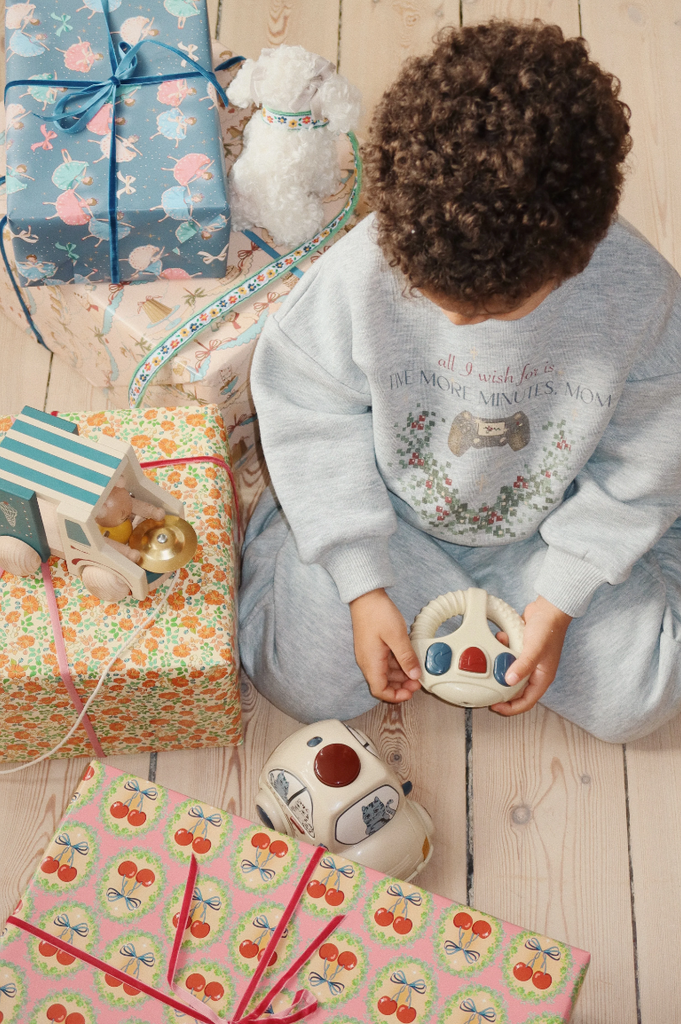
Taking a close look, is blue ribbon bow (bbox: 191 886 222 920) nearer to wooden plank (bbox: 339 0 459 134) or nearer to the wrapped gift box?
the wrapped gift box

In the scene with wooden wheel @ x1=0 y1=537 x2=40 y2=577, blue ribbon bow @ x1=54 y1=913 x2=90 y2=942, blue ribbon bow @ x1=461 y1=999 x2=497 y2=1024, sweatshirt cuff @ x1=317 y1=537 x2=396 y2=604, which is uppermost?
Answer: wooden wheel @ x1=0 y1=537 x2=40 y2=577

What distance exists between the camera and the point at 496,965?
2.23 ft

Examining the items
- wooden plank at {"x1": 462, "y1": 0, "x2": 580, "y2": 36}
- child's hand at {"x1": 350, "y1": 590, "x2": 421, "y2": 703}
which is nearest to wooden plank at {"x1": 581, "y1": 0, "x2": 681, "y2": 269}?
wooden plank at {"x1": 462, "y1": 0, "x2": 580, "y2": 36}

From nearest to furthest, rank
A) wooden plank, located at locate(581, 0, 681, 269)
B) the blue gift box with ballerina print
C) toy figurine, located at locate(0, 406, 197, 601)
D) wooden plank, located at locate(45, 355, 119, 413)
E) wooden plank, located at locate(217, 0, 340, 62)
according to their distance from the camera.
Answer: toy figurine, located at locate(0, 406, 197, 601)
the blue gift box with ballerina print
wooden plank, located at locate(45, 355, 119, 413)
wooden plank, located at locate(581, 0, 681, 269)
wooden plank, located at locate(217, 0, 340, 62)

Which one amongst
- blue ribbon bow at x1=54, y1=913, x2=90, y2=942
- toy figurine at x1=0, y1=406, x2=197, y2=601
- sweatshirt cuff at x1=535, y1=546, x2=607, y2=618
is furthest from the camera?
sweatshirt cuff at x1=535, y1=546, x2=607, y2=618

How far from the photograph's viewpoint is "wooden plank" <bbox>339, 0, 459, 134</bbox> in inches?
60.0

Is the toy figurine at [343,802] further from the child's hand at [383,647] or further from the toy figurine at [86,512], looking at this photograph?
the toy figurine at [86,512]

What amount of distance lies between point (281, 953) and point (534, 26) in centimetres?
65

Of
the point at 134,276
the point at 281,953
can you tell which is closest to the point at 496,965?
the point at 281,953

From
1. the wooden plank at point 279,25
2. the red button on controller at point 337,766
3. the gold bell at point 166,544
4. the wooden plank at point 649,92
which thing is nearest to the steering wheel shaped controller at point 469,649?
the red button on controller at point 337,766

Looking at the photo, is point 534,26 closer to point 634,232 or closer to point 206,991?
point 634,232

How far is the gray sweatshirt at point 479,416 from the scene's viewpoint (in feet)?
2.57

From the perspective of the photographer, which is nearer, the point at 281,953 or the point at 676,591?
the point at 281,953

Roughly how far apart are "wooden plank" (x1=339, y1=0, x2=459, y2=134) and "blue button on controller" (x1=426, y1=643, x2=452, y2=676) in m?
0.95
